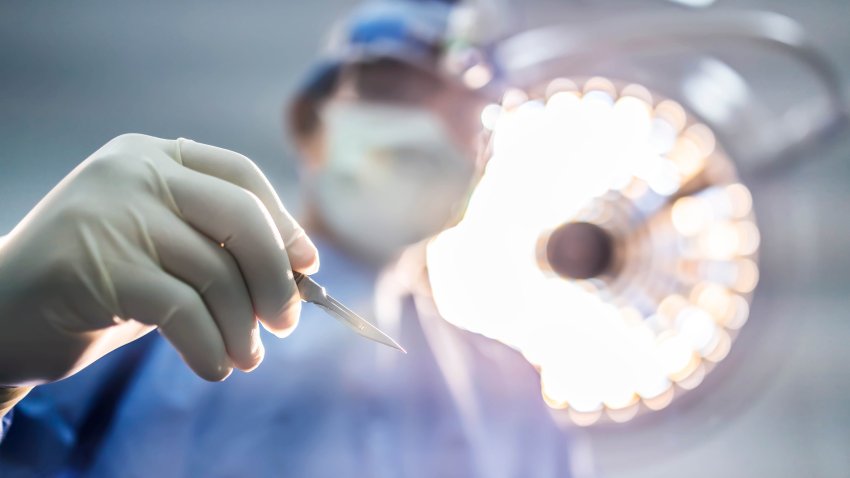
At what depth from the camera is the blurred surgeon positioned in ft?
1.75

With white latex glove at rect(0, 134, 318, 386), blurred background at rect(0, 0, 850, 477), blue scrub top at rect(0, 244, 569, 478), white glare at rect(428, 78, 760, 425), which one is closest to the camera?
white latex glove at rect(0, 134, 318, 386)

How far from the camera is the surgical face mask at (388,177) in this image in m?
1.11

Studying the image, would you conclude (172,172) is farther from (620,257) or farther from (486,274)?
(620,257)

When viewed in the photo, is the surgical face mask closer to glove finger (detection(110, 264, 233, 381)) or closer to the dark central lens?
the dark central lens

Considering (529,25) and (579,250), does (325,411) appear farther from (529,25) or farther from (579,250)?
(529,25)

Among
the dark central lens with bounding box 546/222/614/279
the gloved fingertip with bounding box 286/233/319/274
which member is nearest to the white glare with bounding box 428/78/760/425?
the dark central lens with bounding box 546/222/614/279

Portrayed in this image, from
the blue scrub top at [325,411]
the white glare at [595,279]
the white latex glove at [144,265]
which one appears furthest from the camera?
the white glare at [595,279]

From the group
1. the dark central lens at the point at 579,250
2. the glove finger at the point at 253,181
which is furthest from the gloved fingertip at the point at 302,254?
the dark central lens at the point at 579,250

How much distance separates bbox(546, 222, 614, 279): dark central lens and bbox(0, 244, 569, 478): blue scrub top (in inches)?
6.5

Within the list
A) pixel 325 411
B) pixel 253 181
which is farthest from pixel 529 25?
pixel 253 181

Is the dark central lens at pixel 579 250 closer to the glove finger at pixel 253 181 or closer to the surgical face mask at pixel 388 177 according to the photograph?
the surgical face mask at pixel 388 177

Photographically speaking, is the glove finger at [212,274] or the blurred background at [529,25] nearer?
the glove finger at [212,274]

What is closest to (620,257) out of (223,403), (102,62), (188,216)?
(223,403)

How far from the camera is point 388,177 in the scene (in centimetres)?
112
